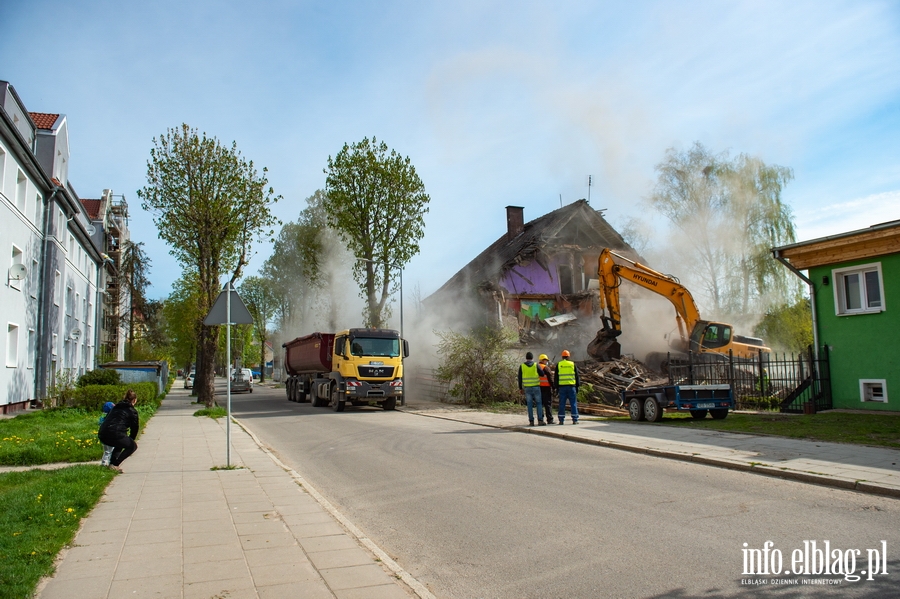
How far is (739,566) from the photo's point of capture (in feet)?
15.8

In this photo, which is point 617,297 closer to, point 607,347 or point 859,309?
point 607,347

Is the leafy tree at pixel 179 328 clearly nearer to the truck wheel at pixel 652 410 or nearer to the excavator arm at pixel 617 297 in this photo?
the excavator arm at pixel 617 297

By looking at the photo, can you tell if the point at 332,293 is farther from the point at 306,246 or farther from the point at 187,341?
the point at 187,341

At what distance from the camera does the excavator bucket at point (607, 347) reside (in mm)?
23688

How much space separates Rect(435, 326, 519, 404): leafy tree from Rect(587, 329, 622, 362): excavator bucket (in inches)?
119

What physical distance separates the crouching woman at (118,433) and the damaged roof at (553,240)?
22903 millimetres

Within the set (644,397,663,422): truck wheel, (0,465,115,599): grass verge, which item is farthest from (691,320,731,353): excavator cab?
(0,465,115,599): grass verge

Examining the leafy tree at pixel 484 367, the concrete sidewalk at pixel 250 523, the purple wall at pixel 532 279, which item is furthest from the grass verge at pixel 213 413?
the purple wall at pixel 532 279

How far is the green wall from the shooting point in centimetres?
1467

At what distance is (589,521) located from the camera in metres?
6.26

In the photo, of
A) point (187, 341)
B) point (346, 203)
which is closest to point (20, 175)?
point (346, 203)

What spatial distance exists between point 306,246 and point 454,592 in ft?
118

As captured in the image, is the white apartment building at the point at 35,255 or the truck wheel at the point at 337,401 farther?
the truck wheel at the point at 337,401

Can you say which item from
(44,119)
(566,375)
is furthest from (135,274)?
(566,375)
